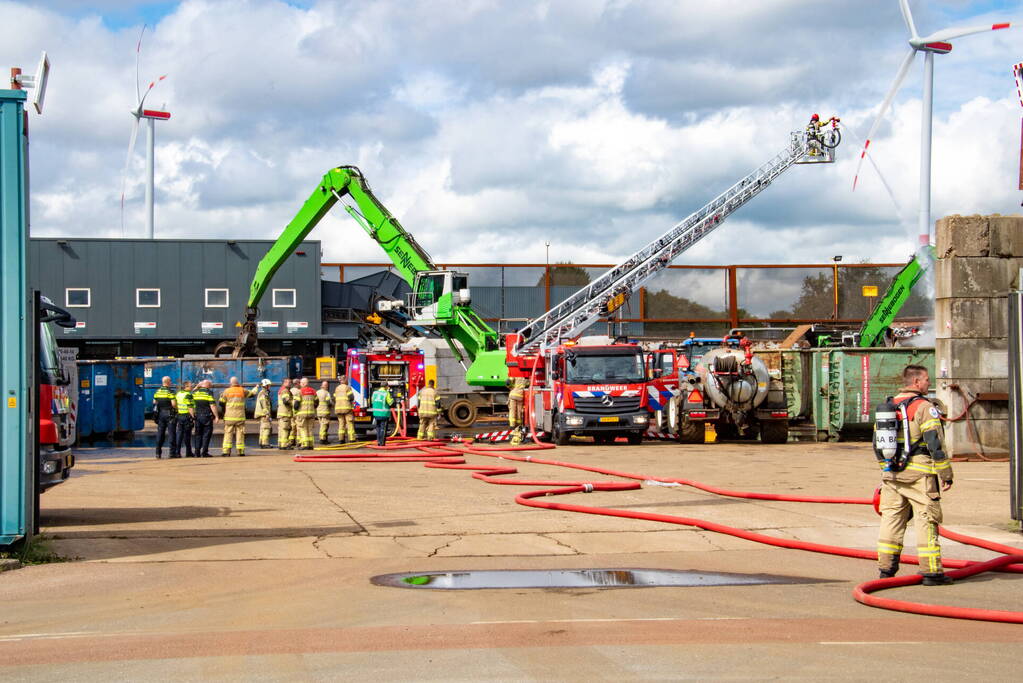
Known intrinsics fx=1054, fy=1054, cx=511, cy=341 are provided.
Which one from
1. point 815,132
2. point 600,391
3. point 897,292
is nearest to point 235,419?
point 600,391

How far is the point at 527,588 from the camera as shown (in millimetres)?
8492

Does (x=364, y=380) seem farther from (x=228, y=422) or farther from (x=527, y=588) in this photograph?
(x=527, y=588)

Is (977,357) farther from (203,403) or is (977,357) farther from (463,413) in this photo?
(463,413)

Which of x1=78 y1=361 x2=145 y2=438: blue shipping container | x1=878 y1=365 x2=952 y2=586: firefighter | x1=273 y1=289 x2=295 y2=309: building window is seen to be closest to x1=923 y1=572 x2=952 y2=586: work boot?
x1=878 y1=365 x2=952 y2=586: firefighter

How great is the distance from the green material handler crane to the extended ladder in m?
1.82

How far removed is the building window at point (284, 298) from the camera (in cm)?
4597

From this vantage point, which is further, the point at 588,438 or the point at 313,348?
the point at 313,348

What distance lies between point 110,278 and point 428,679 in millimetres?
42763

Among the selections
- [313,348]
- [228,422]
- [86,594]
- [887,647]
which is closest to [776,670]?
[887,647]

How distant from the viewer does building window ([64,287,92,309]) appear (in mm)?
44500

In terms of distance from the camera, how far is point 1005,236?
19.8m

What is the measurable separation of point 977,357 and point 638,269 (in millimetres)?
24459

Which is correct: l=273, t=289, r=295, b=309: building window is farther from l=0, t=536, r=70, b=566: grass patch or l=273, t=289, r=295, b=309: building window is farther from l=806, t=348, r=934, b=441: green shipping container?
l=0, t=536, r=70, b=566: grass patch

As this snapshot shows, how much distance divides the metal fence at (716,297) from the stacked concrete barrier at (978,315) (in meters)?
31.9
